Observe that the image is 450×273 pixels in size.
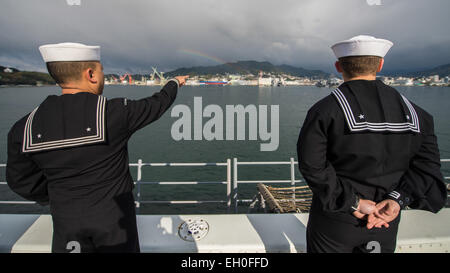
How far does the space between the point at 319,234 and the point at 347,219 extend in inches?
8.9

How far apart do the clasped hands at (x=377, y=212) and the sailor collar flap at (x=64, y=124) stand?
5.57 ft

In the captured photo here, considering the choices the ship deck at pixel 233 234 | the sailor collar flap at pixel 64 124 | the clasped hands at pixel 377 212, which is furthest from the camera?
the ship deck at pixel 233 234

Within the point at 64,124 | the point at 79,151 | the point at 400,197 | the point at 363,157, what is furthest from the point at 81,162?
the point at 400,197

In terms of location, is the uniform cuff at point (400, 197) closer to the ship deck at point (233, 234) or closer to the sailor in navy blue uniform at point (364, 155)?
the sailor in navy blue uniform at point (364, 155)

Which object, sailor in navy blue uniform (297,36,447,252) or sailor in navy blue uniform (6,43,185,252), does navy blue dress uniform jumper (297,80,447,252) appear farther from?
sailor in navy blue uniform (6,43,185,252)

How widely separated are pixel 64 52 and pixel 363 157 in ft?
6.44

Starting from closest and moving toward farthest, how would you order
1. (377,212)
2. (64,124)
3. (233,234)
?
(64,124) → (377,212) → (233,234)

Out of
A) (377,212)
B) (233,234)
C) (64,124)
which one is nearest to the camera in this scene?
(64,124)

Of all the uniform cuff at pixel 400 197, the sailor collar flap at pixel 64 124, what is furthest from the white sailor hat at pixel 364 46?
the sailor collar flap at pixel 64 124

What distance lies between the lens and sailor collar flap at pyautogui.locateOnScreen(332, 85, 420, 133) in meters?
1.49

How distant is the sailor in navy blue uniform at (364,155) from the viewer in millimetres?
1514

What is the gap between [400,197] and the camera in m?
1.61

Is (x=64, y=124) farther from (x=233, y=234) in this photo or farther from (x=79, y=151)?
(x=233, y=234)

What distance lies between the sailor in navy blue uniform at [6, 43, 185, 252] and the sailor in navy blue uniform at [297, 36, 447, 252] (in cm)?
113
